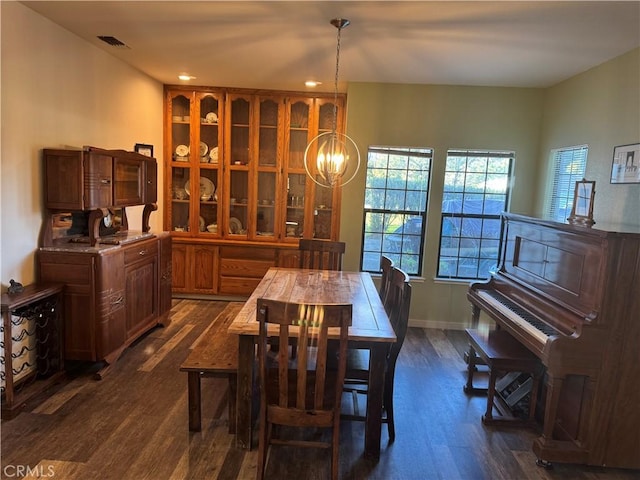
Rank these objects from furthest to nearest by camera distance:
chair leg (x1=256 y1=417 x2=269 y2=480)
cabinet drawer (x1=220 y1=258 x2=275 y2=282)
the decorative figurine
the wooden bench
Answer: cabinet drawer (x1=220 y1=258 x2=275 y2=282)
the decorative figurine
the wooden bench
chair leg (x1=256 y1=417 x2=269 y2=480)

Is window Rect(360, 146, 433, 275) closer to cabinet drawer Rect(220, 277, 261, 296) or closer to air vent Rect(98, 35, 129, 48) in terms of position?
cabinet drawer Rect(220, 277, 261, 296)

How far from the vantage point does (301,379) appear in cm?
202

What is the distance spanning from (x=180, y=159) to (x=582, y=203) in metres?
4.30

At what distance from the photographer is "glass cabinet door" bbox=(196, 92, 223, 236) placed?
5148 millimetres

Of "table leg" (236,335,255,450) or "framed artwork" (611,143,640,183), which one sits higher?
"framed artwork" (611,143,640,183)

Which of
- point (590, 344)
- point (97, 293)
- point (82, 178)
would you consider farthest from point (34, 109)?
point (590, 344)

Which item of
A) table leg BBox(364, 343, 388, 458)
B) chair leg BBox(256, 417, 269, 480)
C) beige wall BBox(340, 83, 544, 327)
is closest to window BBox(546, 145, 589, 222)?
beige wall BBox(340, 83, 544, 327)

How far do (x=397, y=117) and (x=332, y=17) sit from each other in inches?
76.9

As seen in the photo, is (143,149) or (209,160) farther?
(209,160)

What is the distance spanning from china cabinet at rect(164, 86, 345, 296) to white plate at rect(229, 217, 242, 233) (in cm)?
1

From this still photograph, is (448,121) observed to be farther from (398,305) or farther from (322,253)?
(398,305)

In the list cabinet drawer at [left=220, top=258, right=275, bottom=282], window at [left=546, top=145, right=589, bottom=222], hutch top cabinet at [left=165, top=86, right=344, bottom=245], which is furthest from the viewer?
cabinet drawer at [left=220, top=258, right=275, bottom=282]

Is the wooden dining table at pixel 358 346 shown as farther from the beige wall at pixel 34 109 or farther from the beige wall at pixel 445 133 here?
the beige wall at pixel 445 133

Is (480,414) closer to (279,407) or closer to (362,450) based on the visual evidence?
(362,450)
